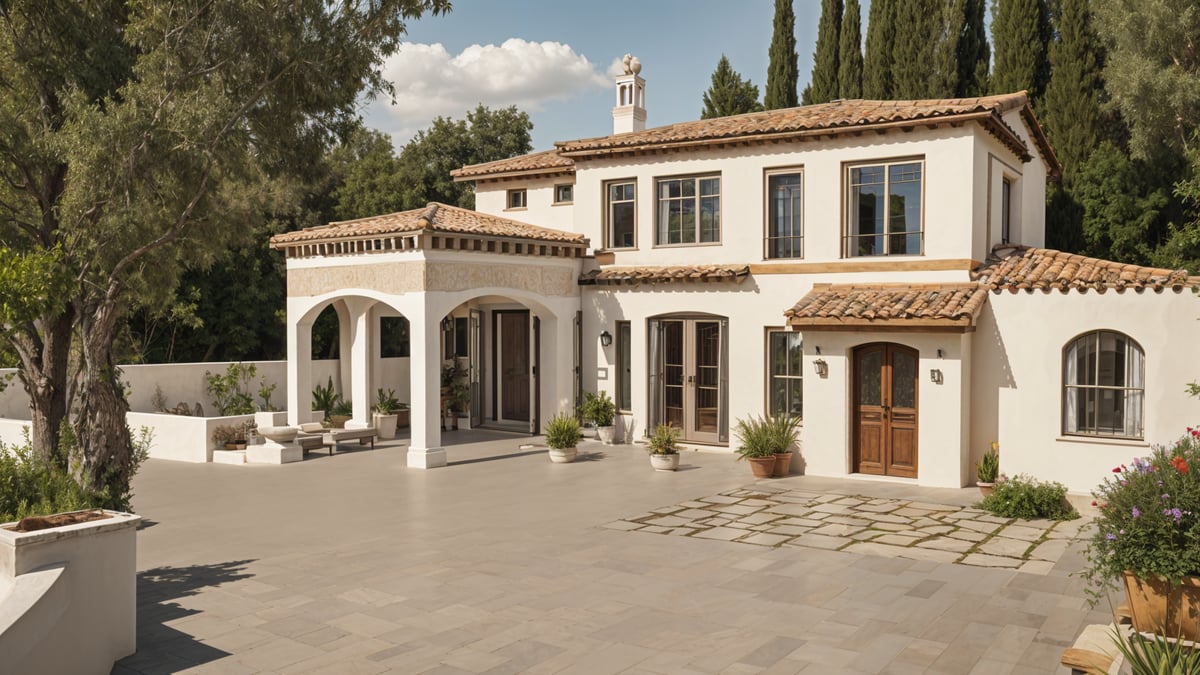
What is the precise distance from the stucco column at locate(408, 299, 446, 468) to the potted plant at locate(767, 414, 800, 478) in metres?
6.16

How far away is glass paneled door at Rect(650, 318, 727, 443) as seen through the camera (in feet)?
60.2

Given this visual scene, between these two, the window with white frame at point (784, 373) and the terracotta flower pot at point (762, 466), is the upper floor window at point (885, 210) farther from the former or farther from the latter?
the terracotta flower pot at point (762, 466)

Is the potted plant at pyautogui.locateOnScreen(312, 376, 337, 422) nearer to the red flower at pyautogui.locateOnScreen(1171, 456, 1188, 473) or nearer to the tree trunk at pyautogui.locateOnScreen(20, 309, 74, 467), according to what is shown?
the tree trunk at pyautogui.locateOnScreen(20, 309, 74, 467)

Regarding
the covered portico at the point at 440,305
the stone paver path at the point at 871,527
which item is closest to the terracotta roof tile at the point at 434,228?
the covered portico at the point at 440,305

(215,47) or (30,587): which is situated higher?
(215,47)

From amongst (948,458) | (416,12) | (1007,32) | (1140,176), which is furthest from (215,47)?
(1007,32)

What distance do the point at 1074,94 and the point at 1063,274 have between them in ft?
56.4

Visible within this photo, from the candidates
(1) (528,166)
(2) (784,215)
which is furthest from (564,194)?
(2) (784,215)

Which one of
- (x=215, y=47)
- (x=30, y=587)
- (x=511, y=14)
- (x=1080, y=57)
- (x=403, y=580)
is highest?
(x=1080, y=57)

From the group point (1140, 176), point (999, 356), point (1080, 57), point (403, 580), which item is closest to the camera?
point (403, 580)

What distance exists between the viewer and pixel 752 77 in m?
38.4

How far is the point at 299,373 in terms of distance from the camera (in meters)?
19.6

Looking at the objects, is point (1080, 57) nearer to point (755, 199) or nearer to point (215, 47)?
point (755, 199)

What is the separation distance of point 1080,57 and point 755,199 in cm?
1698
